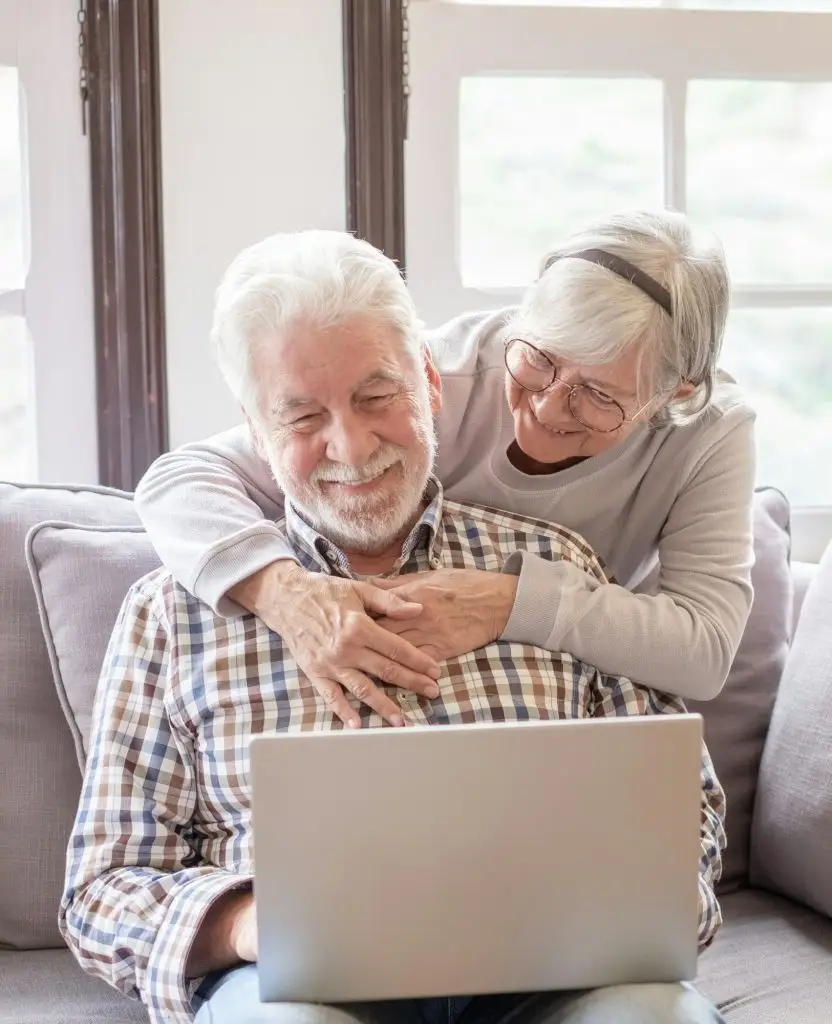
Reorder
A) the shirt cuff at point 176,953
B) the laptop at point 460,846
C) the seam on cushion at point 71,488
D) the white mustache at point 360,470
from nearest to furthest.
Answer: the laptop at point 460,846, the shirt cuff at point 176,953, the white mustache at point 360,470, the seam on cushion at point 71,488

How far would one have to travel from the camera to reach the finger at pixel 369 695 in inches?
53.4

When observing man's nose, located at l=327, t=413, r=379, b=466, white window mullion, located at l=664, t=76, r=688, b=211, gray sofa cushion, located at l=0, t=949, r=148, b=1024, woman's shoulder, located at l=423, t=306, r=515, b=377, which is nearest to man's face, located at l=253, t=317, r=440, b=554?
man's nose, located at l=327, t=413, r=379, b=466

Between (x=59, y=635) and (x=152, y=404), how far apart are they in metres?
0.64

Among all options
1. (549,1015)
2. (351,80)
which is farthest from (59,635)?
(351,80)

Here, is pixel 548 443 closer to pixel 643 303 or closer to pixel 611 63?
pixel 643 303

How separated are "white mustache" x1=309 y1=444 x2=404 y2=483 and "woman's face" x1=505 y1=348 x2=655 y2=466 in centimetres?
23

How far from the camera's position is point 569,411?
160cm

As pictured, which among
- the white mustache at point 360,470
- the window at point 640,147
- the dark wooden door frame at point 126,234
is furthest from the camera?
the window at point 640,147

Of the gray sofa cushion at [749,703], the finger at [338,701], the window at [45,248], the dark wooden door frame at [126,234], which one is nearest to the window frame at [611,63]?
the dark wooden door frame at [126,234]

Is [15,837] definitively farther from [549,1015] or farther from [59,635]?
[549,1015]

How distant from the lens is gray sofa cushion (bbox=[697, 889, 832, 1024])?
1469mm

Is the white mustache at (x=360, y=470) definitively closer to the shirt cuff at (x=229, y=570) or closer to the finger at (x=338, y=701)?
the shirt cuff at (x=229, y=570)

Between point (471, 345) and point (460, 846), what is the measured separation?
912 millimetres

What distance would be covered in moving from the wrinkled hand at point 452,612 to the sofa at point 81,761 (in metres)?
0.44
